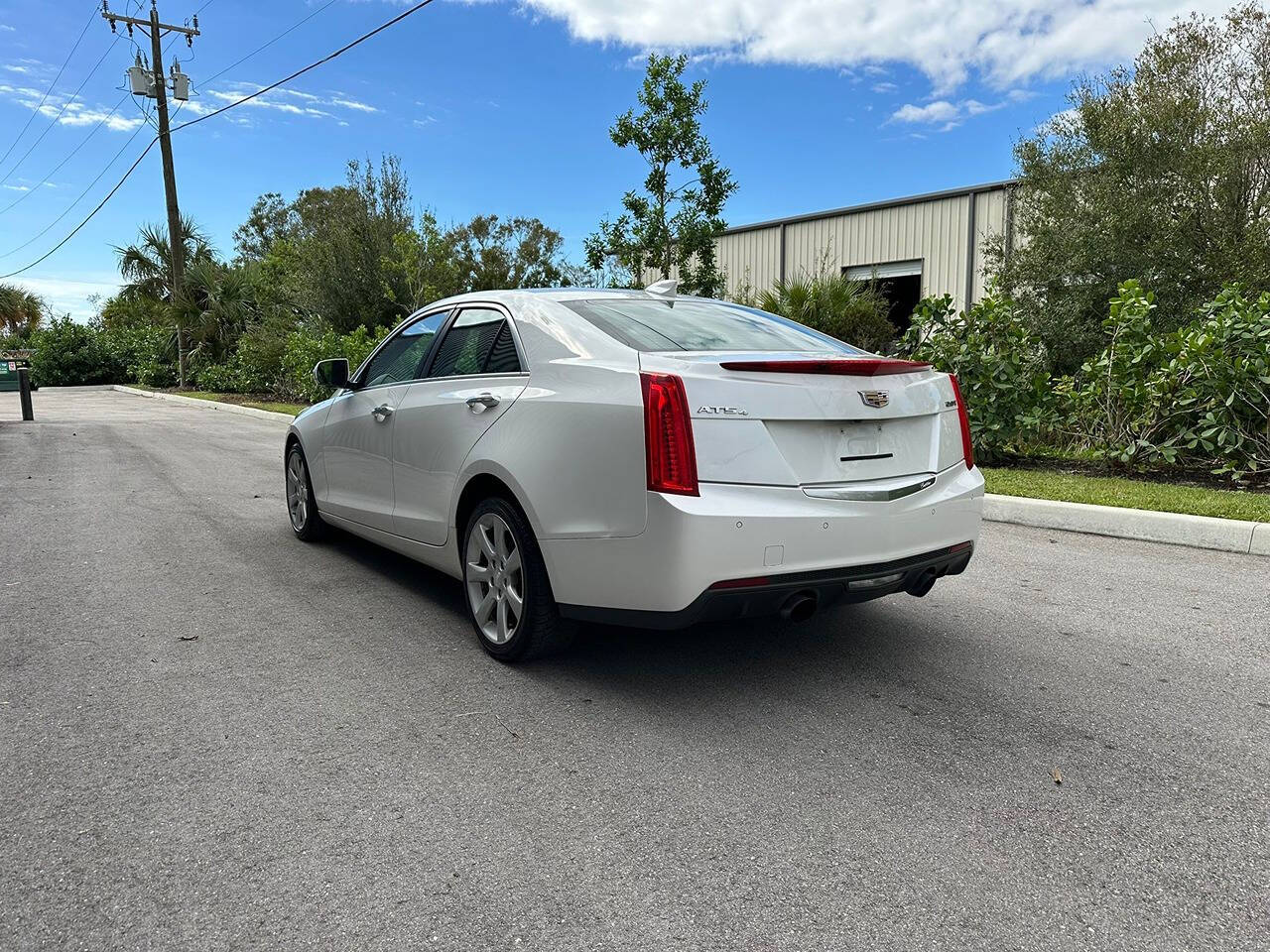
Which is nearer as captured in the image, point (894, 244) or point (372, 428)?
point (372, 428)

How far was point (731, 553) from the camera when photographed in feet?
10.8

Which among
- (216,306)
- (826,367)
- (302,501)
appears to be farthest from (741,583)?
(216,306)

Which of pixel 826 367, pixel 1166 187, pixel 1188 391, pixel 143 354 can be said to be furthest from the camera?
pixel 143 354

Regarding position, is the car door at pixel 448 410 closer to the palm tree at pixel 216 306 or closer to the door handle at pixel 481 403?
the door handle at pixel 481 403

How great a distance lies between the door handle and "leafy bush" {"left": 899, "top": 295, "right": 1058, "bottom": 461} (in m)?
6.65

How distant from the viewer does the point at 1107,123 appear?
54.5 feet

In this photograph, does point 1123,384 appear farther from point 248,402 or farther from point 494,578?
point 248,402

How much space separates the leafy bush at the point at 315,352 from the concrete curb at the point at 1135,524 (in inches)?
567

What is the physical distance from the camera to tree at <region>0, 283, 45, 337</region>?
165ft

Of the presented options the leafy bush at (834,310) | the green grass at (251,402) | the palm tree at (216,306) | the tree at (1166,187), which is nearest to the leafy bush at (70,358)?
the palm tree at (216,306)

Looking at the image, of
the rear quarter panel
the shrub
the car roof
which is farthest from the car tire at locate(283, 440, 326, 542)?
the shrub

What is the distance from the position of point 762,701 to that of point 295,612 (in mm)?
2544

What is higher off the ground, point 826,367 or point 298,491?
point 826,367

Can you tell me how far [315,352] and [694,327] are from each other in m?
18.7
